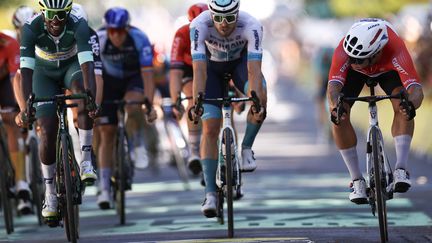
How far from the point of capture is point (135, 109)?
19.0m

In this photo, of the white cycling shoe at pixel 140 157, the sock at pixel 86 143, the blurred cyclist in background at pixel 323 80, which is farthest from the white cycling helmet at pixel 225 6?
the blurred cyclist in background at pixel 323 80

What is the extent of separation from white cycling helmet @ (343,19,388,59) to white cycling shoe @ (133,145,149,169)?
527 cm

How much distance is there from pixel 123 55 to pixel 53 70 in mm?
3468

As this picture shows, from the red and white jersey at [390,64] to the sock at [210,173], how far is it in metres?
1.87

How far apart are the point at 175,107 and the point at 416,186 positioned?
13.8ft

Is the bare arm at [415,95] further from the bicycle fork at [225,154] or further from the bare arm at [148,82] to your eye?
the bare arm at [148,82]

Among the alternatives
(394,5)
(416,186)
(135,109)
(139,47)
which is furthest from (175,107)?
(394,5)

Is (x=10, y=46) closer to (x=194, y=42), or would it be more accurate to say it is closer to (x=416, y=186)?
(x=194, y=42)

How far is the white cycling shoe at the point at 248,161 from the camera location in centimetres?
1478

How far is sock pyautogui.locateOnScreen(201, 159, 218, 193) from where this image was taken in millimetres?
14602

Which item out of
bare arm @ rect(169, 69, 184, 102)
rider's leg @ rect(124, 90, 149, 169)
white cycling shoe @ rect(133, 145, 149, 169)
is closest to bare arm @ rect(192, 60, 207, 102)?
bare arm @ rect(169, 69, 184, 102)

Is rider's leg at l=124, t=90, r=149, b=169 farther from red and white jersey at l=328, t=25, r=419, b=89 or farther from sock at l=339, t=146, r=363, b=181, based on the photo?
red and white jersey at l=328, t=25, r=419, b=89

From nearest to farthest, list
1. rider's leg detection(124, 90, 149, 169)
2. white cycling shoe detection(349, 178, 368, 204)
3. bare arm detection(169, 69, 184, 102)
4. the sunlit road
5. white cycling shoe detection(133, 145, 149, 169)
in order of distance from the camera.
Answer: white cycling shoe detection(349, 178, 368, 204) → the sunlit road → bare arm detection(169, 69, 184, 102) → rider's leg detection(124, 90, 149, 169) → white cycling shoe detection(133, 145, 149, 169)

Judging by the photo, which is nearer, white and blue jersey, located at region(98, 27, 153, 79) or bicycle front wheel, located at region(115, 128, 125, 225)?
bicycle front wheel, located at region(115, 128, 125, 225)
